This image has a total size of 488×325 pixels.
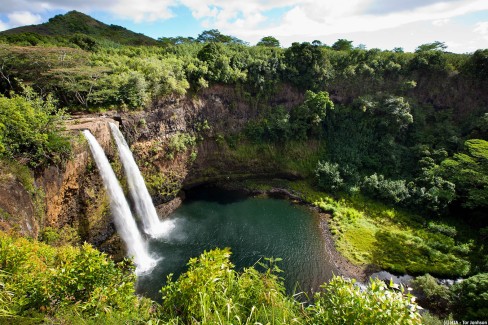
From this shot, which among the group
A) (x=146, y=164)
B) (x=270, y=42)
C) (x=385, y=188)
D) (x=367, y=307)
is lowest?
(x=385, y=188)

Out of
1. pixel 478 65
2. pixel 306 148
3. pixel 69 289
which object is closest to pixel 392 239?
pixel 306 148

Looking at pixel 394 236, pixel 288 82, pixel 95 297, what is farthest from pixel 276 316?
pixel 288 82

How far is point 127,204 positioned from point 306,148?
69.5 feet

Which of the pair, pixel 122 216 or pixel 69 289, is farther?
pixel 122 216

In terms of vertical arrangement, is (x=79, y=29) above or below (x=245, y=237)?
above

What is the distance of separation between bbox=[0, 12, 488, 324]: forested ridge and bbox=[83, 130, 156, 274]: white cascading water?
2730mm

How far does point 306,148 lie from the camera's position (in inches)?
1278

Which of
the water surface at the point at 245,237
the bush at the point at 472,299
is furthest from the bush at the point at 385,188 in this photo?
the bush at the point at 472,299

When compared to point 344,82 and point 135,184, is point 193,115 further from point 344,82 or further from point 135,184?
point 344,82

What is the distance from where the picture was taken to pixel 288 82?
3347 cm

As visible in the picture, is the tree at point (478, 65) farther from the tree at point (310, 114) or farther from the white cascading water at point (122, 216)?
the white cascading water at point (122, 216)

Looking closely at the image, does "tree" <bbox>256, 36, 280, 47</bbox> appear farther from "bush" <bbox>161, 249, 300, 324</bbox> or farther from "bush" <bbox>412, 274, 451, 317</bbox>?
"bush" <bbox>161, 249, 300, 324</bbox>

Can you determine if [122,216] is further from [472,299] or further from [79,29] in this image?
[79,29]

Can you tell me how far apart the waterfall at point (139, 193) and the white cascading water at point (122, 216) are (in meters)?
1.27
